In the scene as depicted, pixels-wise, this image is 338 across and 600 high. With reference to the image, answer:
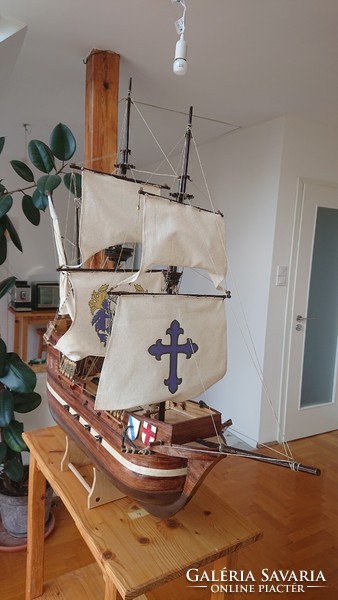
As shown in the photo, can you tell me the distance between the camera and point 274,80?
203 centimetres

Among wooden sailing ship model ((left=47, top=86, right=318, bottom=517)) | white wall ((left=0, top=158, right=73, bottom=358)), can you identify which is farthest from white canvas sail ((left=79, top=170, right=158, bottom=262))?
white wall ((left=0, top=158, right=73, bottom=358))

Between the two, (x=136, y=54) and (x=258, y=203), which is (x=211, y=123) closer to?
(x=258, y=203)

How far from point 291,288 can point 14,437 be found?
2.00 metres

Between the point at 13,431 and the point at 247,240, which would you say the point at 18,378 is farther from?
the point at 247,240

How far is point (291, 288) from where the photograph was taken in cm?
281

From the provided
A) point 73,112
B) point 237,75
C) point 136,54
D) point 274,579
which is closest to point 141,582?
point 274,579

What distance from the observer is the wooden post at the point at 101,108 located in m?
1.80

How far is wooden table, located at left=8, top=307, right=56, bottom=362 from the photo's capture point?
378 cm

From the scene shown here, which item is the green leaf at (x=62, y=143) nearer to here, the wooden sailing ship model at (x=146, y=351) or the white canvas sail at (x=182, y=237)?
the wooden sailing ship model at (x=146, y=351)

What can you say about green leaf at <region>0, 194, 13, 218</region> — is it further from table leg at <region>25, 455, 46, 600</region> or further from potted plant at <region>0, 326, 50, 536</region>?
table leg at <region>25, 455, 46, 600</region>

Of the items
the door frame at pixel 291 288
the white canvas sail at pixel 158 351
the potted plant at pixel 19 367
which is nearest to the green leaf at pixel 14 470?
the potted plant at pixel 19 367

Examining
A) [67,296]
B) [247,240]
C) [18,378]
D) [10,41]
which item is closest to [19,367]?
[18,378]

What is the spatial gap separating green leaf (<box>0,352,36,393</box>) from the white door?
1860 mm

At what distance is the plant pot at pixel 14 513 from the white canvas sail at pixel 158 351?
3.68ft
